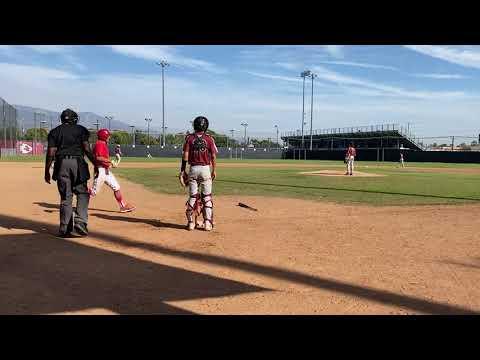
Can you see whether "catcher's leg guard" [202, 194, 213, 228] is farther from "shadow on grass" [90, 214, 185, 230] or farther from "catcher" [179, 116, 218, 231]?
"shadow on grass" [90, 214, 185, 230]

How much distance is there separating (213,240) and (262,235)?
84 cm

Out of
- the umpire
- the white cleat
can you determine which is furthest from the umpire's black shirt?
the white cleat

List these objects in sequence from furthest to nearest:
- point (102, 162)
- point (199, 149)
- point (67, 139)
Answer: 1. point (102, 162)
2. point (199, 149)
3. point (67, 139)

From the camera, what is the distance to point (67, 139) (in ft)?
20.0

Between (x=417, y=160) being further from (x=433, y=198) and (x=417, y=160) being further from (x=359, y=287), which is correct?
(x=359, y=287)

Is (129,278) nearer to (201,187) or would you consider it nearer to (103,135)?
(201,187)

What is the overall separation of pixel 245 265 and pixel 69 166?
3092 millimetres

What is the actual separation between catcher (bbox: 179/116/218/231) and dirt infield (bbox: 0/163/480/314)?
0.42m

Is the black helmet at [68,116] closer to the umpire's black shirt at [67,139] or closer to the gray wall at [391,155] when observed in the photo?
the umpire's black shirt at [67,139]

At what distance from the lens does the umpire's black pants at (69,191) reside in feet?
20.1

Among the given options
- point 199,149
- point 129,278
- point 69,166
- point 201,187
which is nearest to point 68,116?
point 69,166

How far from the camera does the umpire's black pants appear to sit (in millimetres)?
6117
